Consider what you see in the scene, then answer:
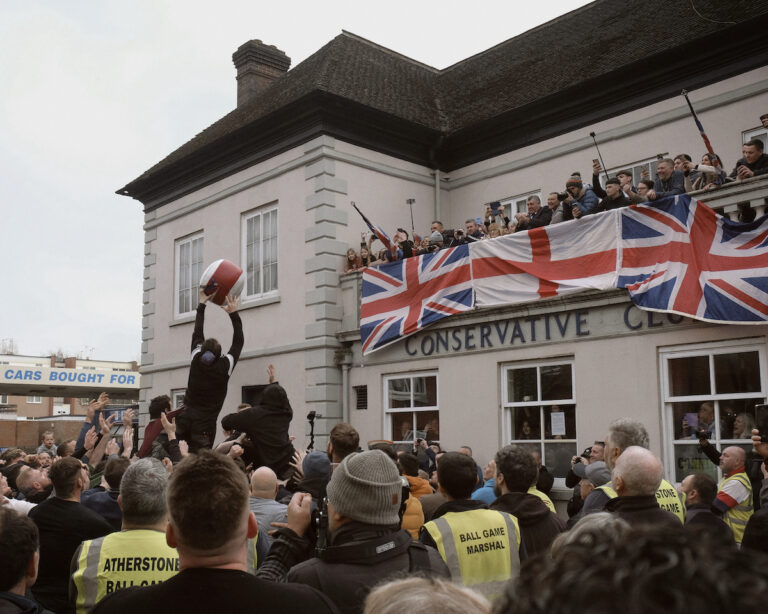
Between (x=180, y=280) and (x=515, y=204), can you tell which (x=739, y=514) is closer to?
(x=515, y=204)

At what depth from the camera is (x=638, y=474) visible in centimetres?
463

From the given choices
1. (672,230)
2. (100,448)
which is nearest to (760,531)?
(100,448)

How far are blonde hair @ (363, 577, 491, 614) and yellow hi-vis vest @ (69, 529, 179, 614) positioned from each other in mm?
2519

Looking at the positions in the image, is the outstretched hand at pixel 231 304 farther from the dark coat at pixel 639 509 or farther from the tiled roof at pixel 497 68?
the dark coat at pixel 639 509

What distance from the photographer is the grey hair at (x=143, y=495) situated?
12.5ft

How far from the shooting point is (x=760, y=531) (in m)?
4.05

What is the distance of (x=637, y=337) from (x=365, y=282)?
17.7ft

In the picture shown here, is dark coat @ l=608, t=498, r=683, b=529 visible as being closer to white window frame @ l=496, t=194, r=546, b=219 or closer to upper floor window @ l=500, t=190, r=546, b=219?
white window frame @ l=496, t=194, r=546, b=219

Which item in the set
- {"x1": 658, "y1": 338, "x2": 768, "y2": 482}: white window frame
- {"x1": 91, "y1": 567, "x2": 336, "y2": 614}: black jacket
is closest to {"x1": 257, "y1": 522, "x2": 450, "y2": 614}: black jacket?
{"x1": 91, "y1": 567, "x2": 336, "y2": 614}: black jacket

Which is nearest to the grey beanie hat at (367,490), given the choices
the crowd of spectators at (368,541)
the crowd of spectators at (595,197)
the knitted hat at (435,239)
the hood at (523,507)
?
the crowd of spectators at (368,541)

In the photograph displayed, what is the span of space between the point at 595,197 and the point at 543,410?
340 centimetres

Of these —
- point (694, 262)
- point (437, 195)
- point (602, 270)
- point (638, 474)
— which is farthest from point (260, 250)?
point (638, 474)

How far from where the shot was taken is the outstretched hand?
41.0 feet

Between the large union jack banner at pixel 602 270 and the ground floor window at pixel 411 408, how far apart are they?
33.1 inches
